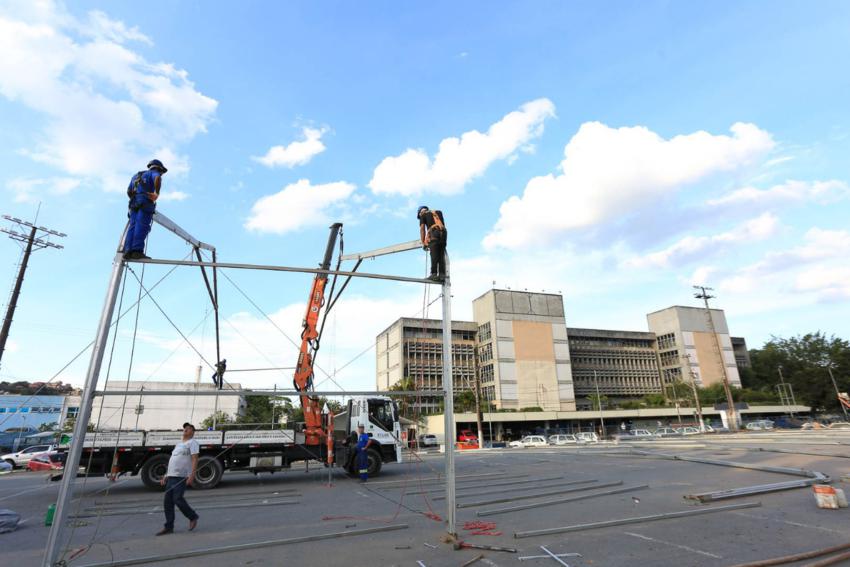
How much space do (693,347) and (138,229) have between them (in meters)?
100

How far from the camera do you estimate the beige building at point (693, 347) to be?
8531 centimetres

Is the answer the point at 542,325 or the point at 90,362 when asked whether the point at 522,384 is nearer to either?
the point at 542,325

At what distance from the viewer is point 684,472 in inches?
553

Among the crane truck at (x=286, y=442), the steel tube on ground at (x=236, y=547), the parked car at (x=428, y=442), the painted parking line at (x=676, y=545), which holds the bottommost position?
the parked car at (x=428, y=442)

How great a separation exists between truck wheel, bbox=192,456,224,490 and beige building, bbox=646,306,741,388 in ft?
288

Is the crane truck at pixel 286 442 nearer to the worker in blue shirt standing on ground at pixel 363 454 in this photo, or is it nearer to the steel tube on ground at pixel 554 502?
the worker in blue shirt standing on ground at pixel 363 454

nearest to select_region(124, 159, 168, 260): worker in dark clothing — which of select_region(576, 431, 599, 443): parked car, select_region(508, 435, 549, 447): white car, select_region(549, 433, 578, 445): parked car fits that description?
select_region(508, 435, 549, 447): white car

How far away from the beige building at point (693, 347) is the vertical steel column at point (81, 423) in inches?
3688

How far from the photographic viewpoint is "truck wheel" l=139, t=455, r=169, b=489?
1332 centimetres

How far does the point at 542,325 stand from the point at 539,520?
73.1 meters

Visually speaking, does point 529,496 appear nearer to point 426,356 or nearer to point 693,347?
point 426,356

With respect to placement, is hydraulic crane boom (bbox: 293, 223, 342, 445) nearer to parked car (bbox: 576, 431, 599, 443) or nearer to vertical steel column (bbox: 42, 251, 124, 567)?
vertical steel column (bbox: 42, 251, 124, 567)

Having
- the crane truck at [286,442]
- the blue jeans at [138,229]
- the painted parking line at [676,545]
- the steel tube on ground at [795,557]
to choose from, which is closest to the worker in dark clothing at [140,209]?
the blue jeans at [138,229]

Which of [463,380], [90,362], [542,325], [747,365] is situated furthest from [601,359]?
[90,362]
